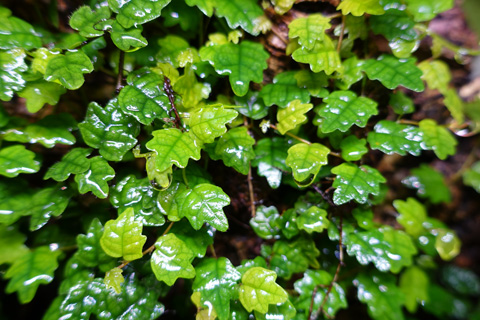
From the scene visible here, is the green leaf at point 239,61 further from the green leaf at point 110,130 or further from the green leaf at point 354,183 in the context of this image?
the green leaf at point 354,183

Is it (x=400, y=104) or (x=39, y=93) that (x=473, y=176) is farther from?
(x=39, y=93)

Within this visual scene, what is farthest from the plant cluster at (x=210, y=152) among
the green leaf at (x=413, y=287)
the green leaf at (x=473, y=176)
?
the green leaf at (x=473, y=176)

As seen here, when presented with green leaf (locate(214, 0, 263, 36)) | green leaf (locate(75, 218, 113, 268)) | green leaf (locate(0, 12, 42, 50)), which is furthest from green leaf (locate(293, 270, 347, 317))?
green leaf (locate(0, 12, 42, 50))

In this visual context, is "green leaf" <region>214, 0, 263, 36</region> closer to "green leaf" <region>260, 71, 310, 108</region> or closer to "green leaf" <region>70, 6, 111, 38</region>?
"green leaf" <region>260, 71, 310, 108</region>

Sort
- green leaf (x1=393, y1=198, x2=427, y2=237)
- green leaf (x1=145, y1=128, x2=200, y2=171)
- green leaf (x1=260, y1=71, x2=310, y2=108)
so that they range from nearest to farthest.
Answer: green leaf (x1=145, y1=128, x2=200, y2=171) → green leaf (x1=260, y1=71, x2=310, y2=108) → green leaf (x1=393, y1=198, x2=427, y2=237)

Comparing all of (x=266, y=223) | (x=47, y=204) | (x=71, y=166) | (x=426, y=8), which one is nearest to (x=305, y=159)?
(x=266, y=223)

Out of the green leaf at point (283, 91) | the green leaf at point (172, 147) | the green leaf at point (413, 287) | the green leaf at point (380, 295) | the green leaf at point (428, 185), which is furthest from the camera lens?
the green leaf at point (428, 185)
